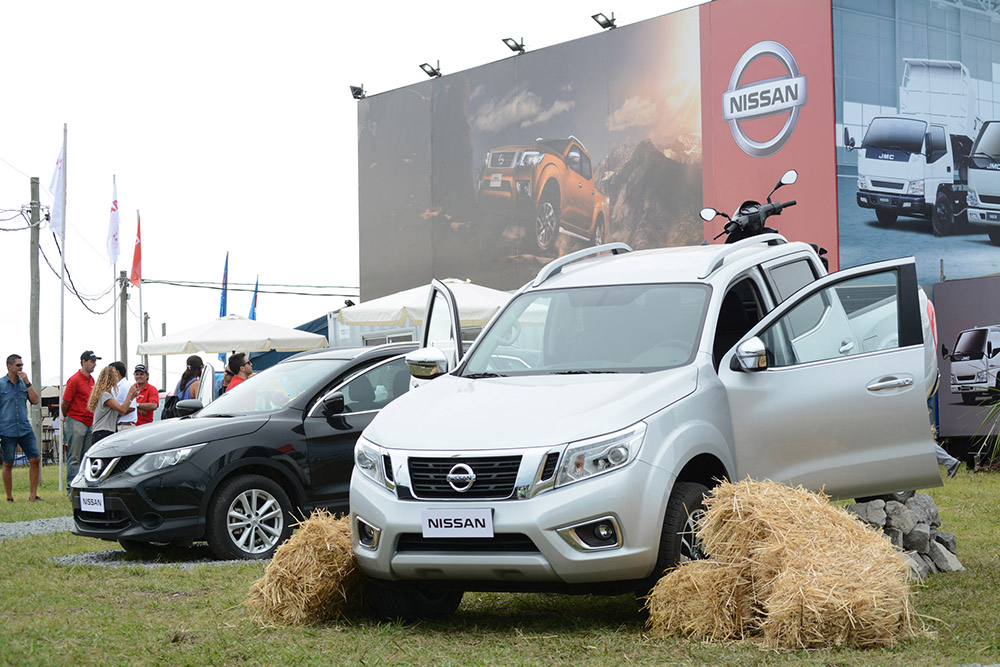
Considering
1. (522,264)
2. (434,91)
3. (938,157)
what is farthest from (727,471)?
(434,91)

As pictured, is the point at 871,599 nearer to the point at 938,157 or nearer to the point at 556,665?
the point at 556,665

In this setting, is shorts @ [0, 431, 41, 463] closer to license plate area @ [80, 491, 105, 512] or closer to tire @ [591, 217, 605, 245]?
license plate area @ [80, 491, 105, 512]

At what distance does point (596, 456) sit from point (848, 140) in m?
17.8

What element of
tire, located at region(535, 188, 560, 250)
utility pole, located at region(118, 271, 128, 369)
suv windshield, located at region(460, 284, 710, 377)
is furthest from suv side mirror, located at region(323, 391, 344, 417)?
utility pole, located at region(118, 271, 128, 369)

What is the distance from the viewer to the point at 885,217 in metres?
21.8

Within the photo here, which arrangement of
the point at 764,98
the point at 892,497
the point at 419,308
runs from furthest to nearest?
the point at 764,98 → the point at 419,308 → the point at 892,497

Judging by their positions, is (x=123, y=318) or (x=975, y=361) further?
(x=123, y=318)

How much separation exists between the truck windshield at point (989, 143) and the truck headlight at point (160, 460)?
18.9 meters

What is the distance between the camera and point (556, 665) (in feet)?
17.0

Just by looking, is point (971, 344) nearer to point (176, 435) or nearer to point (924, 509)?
point (924, 509)

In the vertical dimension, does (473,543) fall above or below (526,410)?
below

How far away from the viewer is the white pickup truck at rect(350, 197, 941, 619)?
5391 mm

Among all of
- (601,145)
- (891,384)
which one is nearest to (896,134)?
(601,145)

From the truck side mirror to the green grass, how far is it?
14293 mm
